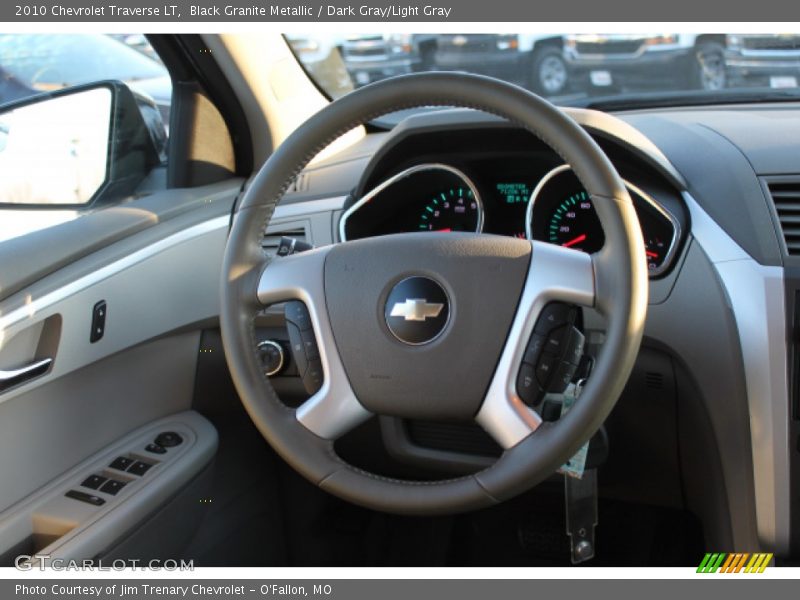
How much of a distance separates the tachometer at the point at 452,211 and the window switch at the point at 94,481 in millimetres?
911

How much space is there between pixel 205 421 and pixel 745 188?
1.36 m

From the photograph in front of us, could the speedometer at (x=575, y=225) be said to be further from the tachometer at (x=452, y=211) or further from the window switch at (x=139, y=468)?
the window switch at (x=139, y=468)

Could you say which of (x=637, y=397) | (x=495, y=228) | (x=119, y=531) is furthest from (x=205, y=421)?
(x=637, y=397)

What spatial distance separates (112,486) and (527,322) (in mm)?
1035

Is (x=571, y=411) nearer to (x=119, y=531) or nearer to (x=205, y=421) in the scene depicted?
(x=119, y=531)

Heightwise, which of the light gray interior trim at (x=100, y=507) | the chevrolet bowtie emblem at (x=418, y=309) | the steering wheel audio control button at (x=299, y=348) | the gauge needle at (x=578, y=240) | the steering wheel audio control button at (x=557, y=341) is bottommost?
the light gray interior trim at (x=100, y=507)

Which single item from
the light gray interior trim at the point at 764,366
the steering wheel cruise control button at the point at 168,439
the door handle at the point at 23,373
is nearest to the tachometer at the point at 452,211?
the light gray interior trim at the point at 764,366

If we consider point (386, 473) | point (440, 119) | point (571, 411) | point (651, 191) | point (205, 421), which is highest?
point (440, 119)

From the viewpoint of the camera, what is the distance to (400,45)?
96.0 inches

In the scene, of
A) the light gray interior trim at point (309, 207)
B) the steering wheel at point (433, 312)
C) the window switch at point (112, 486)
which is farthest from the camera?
the light gray interior trim at point (309, 207)

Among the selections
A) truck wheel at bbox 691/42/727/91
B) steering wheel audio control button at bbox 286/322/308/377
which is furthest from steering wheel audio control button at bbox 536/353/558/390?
truck wheel at bbox 691/42/727/91

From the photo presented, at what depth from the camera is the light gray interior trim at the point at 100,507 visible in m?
1.71

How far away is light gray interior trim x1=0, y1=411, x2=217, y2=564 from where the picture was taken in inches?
67.2

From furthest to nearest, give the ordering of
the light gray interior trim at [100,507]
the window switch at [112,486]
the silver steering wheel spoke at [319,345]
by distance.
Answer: the window switch at [112,486] → the light gray interior trim at [100,507] → the silver steering wheel spoke at [319,345]
